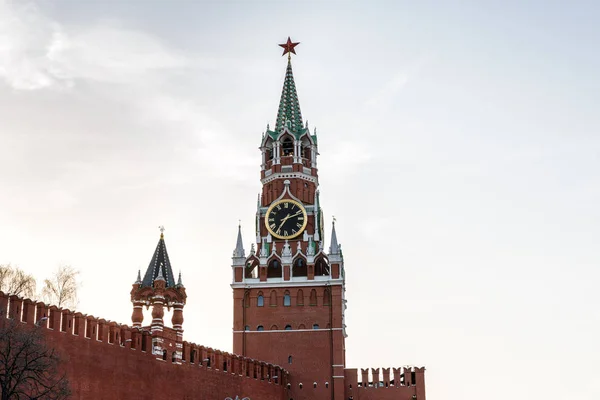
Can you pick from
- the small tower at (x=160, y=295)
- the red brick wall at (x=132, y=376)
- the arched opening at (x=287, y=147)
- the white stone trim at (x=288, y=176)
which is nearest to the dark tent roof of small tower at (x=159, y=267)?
the small tower at (x=160, y=295)

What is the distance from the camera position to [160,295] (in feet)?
142

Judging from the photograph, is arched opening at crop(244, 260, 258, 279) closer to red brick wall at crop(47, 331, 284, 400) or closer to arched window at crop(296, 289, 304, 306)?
arched window at crop(296, 289, 304, 306)

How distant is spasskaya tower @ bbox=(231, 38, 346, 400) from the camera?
54.1 meters

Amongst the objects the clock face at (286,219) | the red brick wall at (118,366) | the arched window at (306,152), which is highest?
the arched window at (306,152)

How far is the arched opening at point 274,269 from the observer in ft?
189

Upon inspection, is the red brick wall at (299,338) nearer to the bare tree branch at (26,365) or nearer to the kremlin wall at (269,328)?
the kremlin wall at (269,328)

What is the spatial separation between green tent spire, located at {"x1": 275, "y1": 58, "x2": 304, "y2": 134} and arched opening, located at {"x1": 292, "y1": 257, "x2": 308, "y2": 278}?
30.4 feet

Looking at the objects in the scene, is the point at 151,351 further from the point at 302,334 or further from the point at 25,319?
the point at 302,334

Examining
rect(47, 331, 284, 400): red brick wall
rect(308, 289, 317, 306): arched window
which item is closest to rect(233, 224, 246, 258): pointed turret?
rect(308, 289, 317, 306): arched window

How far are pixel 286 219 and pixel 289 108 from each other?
897 cm

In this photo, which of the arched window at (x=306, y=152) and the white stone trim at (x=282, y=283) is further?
the arched window at (x=306, y=152)

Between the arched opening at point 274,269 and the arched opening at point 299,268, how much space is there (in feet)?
3.58

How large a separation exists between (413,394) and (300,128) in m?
19.9

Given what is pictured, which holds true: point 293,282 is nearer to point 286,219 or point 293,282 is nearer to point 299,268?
point 299,268
